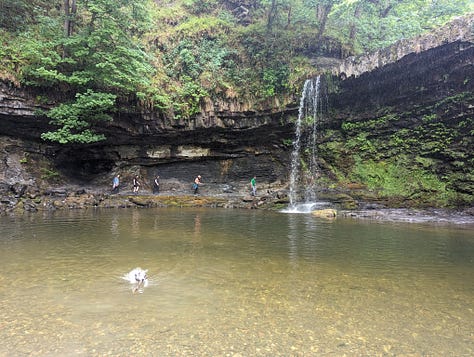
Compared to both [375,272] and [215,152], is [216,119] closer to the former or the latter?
[215,152]

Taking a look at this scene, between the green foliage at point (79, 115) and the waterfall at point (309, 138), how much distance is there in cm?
1103

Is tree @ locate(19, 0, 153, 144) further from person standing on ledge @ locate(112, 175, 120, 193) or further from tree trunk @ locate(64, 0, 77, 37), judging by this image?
person standing on ledge @ locate(112, 175, 120, 193)

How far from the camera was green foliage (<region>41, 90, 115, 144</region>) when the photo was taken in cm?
1662

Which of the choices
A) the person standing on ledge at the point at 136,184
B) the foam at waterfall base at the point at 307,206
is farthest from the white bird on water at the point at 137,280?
the person standing on ledge at the point at 136,184

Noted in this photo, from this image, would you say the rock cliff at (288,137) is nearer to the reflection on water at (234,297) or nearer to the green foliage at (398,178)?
the green foliage at (398,178)

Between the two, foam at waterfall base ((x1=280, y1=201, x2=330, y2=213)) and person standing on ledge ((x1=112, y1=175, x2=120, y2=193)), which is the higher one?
person standing on ledge ((x1=112, y1=175, x2=120, y2=193))

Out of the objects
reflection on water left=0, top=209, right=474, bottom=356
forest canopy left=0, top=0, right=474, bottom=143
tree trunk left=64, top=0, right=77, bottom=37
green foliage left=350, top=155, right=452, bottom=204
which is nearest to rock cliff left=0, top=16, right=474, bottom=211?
green foliage left=350, top=155, right=452, bottom=204

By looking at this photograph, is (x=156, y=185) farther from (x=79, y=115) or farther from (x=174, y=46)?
(x=174, y=46)

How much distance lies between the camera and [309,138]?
2073 cm

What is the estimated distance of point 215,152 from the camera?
73.4 feet

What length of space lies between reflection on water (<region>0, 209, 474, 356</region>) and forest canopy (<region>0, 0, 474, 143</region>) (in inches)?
450

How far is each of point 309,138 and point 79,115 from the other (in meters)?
13.5

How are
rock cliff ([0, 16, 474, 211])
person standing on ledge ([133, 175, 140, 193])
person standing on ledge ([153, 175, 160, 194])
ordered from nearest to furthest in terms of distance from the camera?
rock cliff ([0, 16, 474, 211]), person standing on ledge ([133, 175, 140, 193]), person standing on ledge ([153, 175, 160, 194])

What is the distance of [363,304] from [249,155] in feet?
60.1
